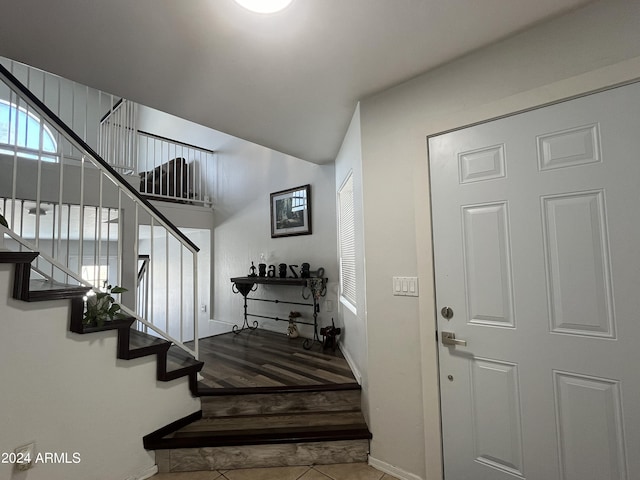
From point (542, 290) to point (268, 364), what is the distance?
7.54ft

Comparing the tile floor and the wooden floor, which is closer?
the tile floor

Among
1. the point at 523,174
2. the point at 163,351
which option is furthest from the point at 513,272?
the point at 163,351

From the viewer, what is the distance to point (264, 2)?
1133 mm

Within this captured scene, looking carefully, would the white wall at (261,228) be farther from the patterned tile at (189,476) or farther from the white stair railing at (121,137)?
the patterned tile at (189,476)

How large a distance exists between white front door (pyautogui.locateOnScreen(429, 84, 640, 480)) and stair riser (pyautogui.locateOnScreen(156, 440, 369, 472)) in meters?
0.64

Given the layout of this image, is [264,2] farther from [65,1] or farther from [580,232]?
[580,232]

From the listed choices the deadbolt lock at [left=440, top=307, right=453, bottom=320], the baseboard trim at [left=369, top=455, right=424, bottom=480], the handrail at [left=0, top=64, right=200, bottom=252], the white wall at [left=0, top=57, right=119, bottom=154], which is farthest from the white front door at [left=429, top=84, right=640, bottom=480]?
the white wall at [left=0, top=57, right=119, bottom=154]

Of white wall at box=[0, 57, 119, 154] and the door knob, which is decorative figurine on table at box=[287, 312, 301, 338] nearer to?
the door knob

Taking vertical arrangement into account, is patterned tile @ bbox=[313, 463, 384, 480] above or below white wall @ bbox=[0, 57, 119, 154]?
below

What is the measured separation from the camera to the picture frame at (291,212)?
3.58m

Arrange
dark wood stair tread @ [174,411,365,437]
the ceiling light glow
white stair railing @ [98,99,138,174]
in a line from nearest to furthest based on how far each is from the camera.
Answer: the ceiling light glow < dark wood stair tread @ [174,411,365,437] < white stair railing @ [98,99,138,174]

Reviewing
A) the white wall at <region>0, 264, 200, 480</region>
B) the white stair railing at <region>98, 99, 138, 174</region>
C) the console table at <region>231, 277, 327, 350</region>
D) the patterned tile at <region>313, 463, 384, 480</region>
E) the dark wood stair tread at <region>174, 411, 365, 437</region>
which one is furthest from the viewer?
the white stair railing at <region>98, 99, 138, 174</region>

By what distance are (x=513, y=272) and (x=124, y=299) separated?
12.7ft

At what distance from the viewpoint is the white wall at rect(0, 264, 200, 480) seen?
1.37 meters
